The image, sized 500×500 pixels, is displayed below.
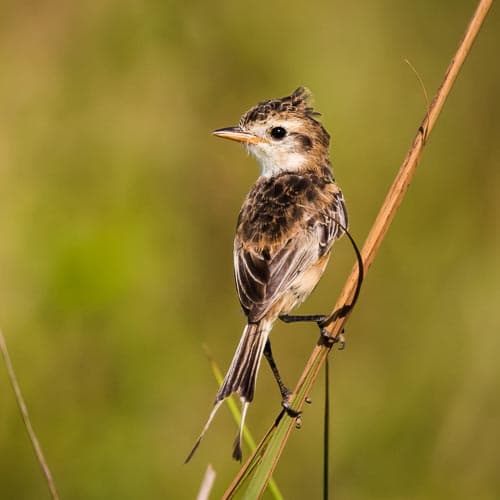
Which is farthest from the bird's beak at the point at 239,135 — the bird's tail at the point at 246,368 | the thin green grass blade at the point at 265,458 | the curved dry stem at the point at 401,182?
the thin green grass blade at the point at 265,458

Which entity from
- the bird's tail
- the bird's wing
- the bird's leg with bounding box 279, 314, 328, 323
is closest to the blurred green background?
the bird's leg with bounding box 279, 314, 328, 323

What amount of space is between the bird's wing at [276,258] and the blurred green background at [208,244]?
68.7 inches

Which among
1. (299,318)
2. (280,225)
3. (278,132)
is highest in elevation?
(278,132)

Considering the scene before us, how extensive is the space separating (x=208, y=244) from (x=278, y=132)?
168 cm

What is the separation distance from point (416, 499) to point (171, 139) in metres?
3.16

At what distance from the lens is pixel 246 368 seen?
13.7 ft

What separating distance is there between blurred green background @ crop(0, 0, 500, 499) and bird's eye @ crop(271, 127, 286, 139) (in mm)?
1380

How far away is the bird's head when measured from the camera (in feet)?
18.9

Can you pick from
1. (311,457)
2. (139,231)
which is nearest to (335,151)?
(139,231)

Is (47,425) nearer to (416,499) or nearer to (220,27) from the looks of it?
(416,499)

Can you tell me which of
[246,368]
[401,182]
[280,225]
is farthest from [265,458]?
[280,225]

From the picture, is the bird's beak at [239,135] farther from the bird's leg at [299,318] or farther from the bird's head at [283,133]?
the bird's leg at [299,318]

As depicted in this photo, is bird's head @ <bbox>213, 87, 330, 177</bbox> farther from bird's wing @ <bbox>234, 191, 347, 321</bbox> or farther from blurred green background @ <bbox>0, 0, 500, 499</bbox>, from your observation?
blurred green background @ <bbox>0, 0, 500, 499</bbox>

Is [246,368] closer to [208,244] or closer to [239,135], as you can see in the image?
[239,135]
